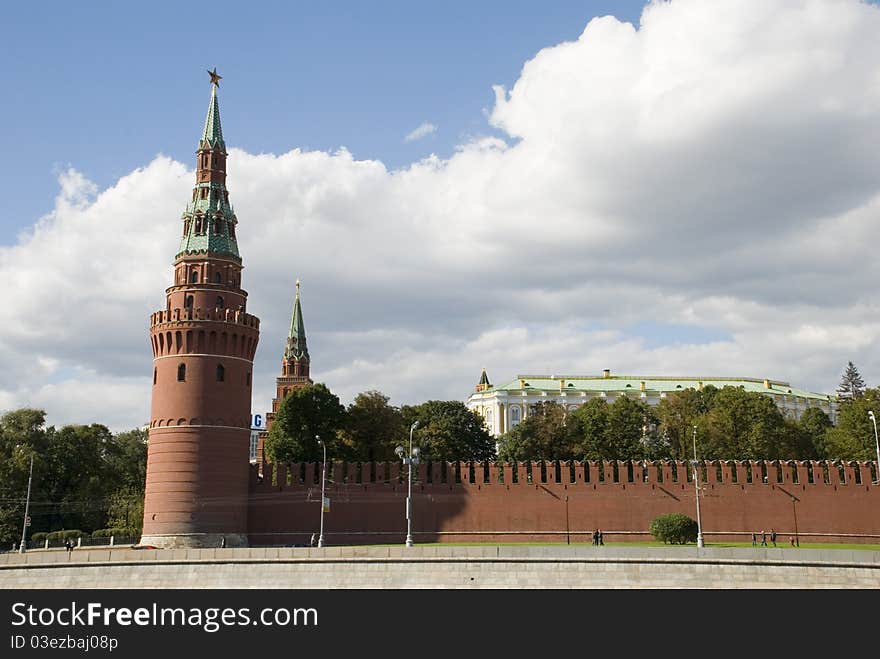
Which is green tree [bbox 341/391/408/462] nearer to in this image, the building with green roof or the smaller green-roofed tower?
the smaller green-roofed tower

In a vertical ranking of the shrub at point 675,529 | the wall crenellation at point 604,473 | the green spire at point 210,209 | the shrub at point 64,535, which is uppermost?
the green spire at point 210,209

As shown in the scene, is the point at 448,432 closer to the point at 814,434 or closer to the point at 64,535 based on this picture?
the point at 64,535

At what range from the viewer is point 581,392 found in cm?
13725

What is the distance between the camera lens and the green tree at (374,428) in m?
69.0

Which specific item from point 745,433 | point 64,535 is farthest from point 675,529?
point 64,535

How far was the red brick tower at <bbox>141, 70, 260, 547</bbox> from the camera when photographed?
5150 centimetres

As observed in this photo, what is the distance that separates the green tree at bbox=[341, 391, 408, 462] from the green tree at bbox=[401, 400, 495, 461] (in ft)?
5.41

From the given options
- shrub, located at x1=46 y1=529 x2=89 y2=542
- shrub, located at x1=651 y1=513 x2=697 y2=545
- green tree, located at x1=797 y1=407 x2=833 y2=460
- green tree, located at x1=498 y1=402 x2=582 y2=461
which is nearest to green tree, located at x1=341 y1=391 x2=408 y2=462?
green tree, located at x1=498 y1=402 x2=582 y2=461

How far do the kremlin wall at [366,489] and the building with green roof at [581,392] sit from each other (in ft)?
266

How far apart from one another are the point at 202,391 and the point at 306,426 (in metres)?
12.3

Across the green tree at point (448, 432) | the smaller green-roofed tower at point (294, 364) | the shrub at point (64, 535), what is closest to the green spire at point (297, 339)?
the smaller green-roofed tower at point (294, 364)

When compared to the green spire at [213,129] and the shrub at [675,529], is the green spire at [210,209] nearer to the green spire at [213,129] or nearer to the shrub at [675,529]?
the green spire at [213,129]

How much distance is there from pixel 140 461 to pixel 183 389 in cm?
3159
